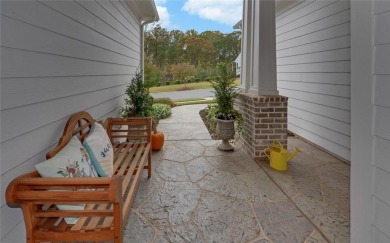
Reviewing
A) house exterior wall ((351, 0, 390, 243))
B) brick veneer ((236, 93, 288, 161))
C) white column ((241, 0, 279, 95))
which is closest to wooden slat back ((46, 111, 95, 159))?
house exterior wall ((351, 0, 390, 243))

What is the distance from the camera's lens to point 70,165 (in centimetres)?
157

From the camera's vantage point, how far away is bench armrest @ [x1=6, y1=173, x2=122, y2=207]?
4.08 ft

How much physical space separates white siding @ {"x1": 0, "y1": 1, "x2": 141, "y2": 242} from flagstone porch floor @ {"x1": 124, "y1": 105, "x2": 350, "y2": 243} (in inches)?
40.0

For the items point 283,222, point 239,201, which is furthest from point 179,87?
point 283,222

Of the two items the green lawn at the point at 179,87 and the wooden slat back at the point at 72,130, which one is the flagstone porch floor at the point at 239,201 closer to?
the wooden slat back at the point at 72,130

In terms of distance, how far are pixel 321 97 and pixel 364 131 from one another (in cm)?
317

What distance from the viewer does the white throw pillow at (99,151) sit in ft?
6.46

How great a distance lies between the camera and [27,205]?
1.29 m

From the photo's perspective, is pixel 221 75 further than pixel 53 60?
Yes

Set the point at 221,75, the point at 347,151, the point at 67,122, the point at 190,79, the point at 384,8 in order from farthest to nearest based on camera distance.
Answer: the point at 190,79
the point at 221,75
the point at 347,151
the point at 67,122
the point at 384,8

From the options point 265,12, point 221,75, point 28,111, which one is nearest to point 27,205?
point 28,111

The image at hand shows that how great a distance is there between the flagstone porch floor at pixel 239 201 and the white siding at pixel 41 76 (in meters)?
1.02

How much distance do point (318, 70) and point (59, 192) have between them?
4.50m

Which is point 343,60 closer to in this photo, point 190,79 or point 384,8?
point 384,8
